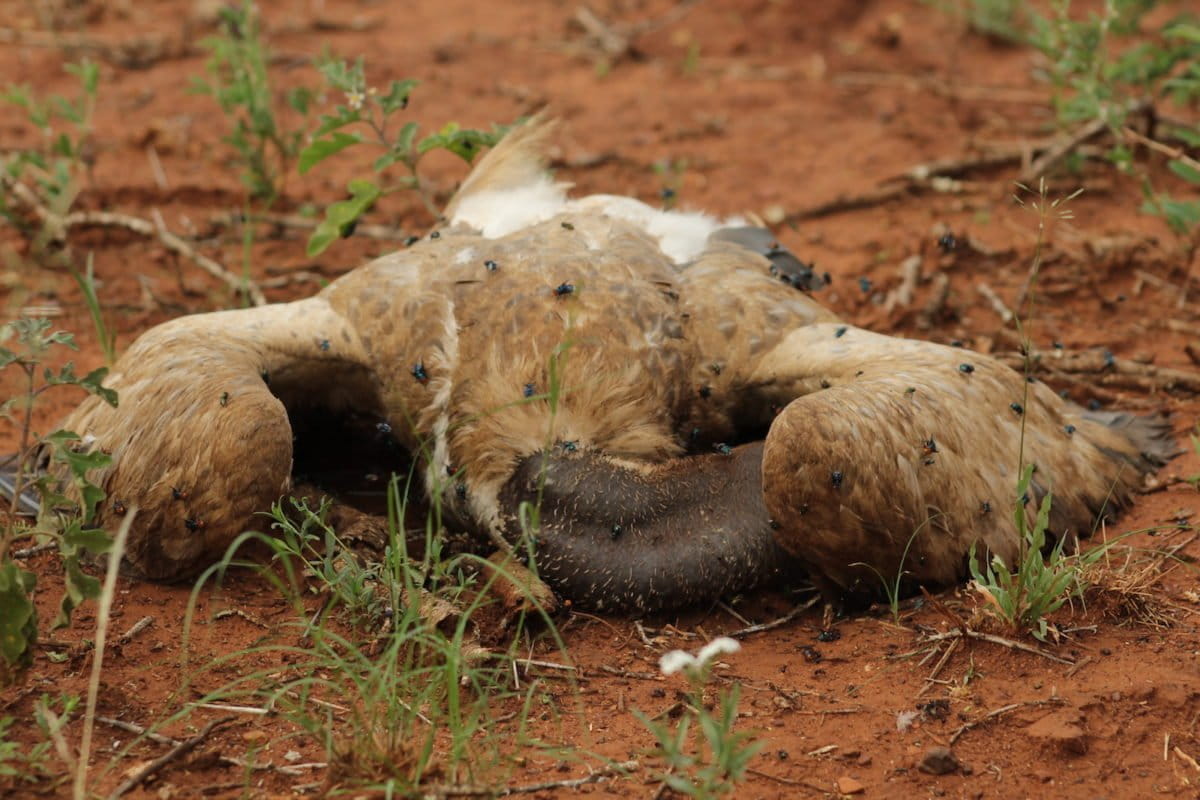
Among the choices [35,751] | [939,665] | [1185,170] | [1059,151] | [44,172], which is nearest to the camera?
[35,751]

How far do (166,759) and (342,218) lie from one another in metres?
2.37

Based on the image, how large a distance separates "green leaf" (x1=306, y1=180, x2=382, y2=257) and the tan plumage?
2.23 ft

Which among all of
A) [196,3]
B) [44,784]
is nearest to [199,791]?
[44,784]

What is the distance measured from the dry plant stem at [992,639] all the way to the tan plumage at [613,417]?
0.26m

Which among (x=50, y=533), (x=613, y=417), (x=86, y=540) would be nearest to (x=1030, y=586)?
(x=613, y=417)

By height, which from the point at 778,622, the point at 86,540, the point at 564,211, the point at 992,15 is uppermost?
the point at 992,15

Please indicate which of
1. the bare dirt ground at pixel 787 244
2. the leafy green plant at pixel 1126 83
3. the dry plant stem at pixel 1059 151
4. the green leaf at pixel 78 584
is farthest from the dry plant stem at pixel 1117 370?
the green leaf at pixel 78 584

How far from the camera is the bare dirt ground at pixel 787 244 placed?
115 inches

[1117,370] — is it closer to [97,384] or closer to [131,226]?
[97,384]

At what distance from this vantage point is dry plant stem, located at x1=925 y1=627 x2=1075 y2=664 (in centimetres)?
319

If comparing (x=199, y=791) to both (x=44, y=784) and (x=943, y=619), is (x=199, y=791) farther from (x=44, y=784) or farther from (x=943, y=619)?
(x=943, y=619)

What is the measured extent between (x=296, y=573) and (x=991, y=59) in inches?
221

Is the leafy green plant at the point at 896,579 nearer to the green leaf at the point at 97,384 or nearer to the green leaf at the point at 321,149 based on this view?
the green leaf at the point at 97,384

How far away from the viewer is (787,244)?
593cm
